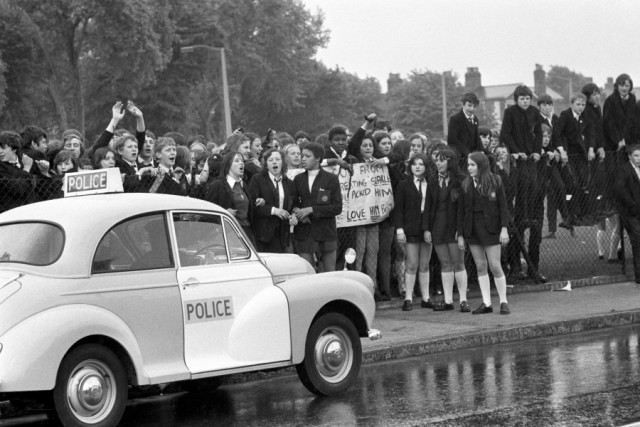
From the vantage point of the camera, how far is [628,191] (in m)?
17.9

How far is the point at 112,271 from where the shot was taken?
9.28m

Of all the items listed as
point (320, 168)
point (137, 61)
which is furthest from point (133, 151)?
point (137, 61)

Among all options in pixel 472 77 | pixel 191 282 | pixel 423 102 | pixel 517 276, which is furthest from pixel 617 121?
pixel 472 77

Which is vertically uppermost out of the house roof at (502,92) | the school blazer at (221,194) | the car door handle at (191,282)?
the house roof at (502,92)

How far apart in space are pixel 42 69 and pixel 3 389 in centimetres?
5618

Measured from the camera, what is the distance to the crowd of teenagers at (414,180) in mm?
13523

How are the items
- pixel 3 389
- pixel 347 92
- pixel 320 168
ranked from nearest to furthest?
pixel 3 389 < pixel 320 168 < pixel 347 92

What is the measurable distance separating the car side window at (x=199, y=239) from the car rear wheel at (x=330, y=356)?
110cm

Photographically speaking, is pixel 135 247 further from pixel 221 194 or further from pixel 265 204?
pixel 265 204

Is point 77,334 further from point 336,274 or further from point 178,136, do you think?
point 178,136

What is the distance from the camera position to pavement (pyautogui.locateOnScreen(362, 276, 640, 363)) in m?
13.2

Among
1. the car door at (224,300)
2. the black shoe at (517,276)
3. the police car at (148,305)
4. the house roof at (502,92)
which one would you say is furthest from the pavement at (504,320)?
→ the house roof at (502,92)

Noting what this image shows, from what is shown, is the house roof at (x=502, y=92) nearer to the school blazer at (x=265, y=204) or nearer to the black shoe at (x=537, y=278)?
the black shoe at (x=537, y=278)

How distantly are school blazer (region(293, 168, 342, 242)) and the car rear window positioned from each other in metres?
5.64
